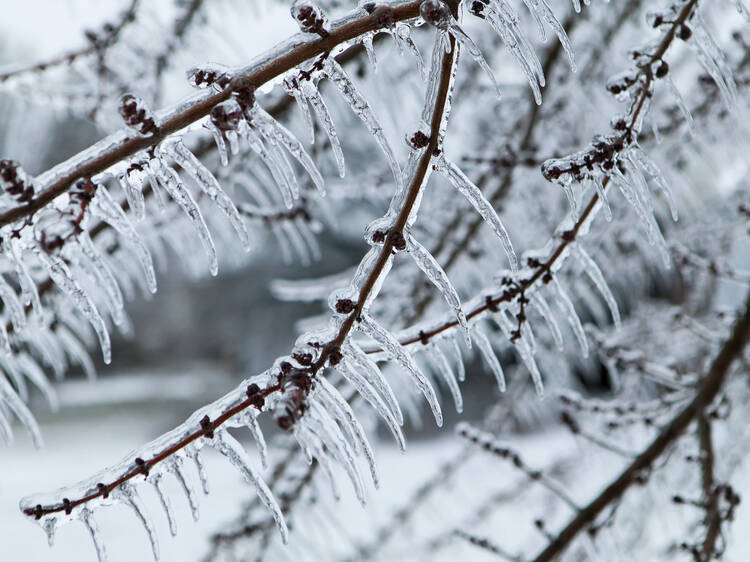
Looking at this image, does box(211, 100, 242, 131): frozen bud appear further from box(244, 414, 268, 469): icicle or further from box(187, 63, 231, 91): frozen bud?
box(244, 414, 268, 469): icicle

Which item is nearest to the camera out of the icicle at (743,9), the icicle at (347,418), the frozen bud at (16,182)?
the frozen bud at (16,182)

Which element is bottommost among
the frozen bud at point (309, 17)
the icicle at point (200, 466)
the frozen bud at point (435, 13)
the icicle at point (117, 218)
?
the icicle at point (200, 466)

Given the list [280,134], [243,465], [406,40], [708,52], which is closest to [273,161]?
[280,134]

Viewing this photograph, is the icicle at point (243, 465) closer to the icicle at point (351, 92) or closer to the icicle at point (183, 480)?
the icicle at point (183, 480)

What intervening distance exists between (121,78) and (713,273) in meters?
1.45

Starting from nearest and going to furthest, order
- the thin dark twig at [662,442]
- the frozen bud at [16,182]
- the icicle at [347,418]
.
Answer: the frozen bud at [16,182] → the icicle at [347,418] → the thin dark twig at [662,442]

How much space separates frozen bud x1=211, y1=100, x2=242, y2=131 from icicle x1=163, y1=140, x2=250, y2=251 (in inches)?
1.5

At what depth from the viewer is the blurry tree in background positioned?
55 centimetres

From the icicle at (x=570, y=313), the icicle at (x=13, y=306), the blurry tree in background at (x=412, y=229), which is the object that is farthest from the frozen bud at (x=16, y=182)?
the icicle at (x=570, y=313)

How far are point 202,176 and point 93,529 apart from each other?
12.1 inches

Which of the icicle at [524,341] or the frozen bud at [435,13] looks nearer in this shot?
the frozen bud at [435,13]

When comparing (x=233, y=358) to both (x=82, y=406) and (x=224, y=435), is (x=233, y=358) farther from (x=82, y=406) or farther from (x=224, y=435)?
(x=224, y=435)

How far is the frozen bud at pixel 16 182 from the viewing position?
1.60 ft

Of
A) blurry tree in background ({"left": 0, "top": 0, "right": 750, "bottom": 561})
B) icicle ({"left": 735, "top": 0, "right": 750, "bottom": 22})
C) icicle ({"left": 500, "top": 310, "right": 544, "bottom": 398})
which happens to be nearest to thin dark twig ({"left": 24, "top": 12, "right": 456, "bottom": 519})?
blurry tree in background ({"left": 0, "top": 0, "right": 750, "bottom": 561})
